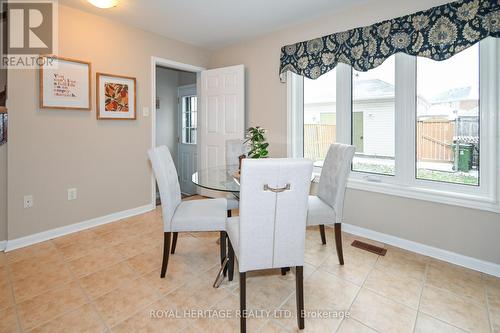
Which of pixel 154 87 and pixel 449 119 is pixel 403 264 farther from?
pixel 154 87

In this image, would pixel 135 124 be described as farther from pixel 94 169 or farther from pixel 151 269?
pixel 151 269

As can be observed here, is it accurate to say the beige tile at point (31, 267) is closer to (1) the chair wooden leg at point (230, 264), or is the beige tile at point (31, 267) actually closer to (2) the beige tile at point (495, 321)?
(1) the chair wooden leg at point (230, 264)

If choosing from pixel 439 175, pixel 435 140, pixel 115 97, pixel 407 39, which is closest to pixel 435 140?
pixel 435 140

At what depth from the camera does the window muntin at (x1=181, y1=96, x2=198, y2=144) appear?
5.03 meters

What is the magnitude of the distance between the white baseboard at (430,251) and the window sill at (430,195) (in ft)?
1.42

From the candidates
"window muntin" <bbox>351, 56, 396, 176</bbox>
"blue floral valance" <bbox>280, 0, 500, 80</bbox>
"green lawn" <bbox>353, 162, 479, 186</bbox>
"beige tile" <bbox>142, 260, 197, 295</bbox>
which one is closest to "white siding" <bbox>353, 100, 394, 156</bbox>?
"window muntin" <bbox>351, 56, 396, 176</bbox>

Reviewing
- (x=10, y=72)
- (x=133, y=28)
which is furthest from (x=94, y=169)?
(x=133, y=28)

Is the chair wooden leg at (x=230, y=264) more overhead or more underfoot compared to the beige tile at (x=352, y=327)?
more overhead

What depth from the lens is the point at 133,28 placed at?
334 centimetres

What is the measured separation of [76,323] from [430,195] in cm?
286

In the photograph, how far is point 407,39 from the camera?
7.85 ft

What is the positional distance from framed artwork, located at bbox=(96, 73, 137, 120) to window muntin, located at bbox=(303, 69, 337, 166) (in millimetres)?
2233

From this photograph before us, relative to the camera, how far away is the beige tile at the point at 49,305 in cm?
160

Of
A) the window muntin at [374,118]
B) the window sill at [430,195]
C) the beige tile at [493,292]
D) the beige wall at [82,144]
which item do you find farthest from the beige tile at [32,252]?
the beige tile at [493,292]
